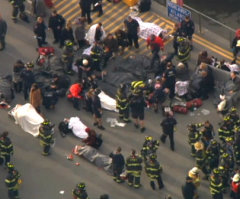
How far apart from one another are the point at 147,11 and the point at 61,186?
10.8 m

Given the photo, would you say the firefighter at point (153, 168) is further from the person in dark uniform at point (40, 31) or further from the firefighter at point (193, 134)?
the person in dark uniform at point (40, 31)

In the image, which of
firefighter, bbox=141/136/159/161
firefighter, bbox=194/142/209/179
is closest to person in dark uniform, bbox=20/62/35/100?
firefighter, bbox=141/136/159/161

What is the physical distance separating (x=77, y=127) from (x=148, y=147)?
364 cm

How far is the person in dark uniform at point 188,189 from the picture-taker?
1331 inches

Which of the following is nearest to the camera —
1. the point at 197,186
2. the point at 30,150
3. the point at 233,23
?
the point at 197,186

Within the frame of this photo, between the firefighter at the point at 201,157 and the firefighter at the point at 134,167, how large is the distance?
220 cm

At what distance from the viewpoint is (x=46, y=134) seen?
35.8m

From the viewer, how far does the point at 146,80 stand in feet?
129

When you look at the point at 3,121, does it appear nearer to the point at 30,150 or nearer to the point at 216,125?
the point at 30,150

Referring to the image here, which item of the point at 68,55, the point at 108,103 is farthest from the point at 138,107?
the point at 68,55

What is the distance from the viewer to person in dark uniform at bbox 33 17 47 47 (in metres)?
40.2

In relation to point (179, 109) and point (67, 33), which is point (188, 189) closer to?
point (179, 109)

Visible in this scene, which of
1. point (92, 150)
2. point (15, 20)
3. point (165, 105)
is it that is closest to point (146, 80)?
point (165, 105)

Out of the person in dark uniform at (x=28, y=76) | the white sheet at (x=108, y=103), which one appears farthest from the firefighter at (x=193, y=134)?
the person in dark uniform at (x=28, y=76)
